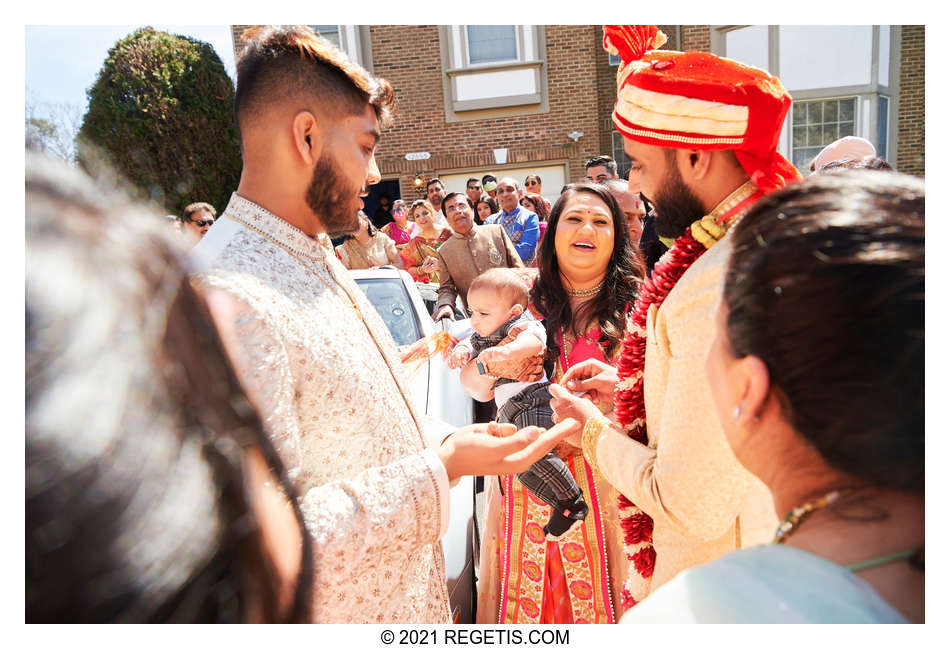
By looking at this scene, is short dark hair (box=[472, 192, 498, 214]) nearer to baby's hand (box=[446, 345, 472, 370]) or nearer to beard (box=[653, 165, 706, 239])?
baby's hand (box=[446, 345, 472, 370])

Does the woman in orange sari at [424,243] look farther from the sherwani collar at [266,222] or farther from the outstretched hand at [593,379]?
the sherwani collar at [266,222]

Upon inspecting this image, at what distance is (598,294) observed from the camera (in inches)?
102

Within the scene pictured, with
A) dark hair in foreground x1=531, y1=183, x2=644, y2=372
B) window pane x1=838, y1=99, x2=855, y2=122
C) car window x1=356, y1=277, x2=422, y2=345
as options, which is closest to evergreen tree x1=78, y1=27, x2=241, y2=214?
car window x1=356, y1=277, x2=422, y2=345

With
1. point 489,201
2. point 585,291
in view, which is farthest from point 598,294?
point 489,201

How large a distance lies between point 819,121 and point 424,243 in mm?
9511

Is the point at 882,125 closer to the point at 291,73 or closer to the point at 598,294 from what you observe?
the point at 598,294

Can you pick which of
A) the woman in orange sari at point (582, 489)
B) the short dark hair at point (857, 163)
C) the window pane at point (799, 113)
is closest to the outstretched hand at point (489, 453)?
the woman in orange sari at point (582, 489)

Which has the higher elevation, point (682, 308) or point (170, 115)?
point (170, 115)

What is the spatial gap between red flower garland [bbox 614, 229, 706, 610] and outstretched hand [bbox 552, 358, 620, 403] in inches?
8.6
